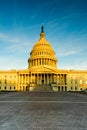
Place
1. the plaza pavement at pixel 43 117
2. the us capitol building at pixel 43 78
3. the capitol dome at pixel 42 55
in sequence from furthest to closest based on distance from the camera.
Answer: the capitol dome at pixel 42 55
the us capitol building at pixel 43 78
the plaza pavement at pixel 43 117

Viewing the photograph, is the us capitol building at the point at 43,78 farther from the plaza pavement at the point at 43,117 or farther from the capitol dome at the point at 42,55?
the plaza pavement at the point at 43,117

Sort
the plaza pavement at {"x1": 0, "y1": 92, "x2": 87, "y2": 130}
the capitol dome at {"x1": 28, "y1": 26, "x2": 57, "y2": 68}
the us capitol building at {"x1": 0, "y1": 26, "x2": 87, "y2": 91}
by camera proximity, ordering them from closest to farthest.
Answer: the plaza pavement at {"x1": 0, "y1": 92, "x2": 87, "y2": 130}
the us capitol building at {"x1": 0, "y1": 26, "x2": 87, "y2": 91}
the capitol dome at {"x1": 28, "y1": 26, "x2": 57, "y2": 68}

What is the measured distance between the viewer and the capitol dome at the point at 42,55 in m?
159

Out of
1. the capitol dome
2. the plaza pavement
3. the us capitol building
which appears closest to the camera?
the plaza pavement

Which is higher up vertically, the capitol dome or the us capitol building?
the capitol dome

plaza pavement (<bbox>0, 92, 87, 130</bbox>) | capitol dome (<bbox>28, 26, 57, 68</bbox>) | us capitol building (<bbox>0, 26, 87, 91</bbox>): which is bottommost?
plaza pavement (<bbox>0, 92, 87, 130</bbox>)

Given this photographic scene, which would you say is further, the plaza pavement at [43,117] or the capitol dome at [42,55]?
the capitol dome at [42,55]

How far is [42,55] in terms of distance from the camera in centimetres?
15975

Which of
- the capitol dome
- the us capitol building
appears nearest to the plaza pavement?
the us capitol building

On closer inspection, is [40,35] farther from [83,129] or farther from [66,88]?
[83,129]

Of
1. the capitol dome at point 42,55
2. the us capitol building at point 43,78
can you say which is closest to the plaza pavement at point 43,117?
the us capitol building at point 43,78

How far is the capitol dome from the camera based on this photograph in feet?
520

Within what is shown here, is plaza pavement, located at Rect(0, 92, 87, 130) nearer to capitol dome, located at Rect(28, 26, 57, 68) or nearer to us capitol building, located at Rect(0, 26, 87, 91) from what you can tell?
us capitol building, located at Rect(0, 26, 87, 91)

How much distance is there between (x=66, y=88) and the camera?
148 metres
